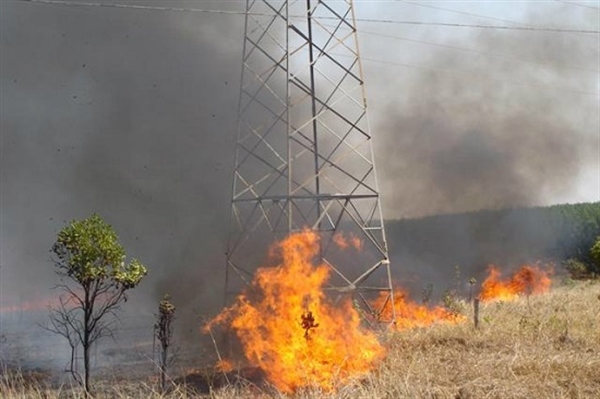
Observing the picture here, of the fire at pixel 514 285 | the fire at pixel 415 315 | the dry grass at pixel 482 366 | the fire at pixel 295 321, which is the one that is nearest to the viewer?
the dry grass at pixel 482 366

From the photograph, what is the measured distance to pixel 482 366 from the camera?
11.9 meters

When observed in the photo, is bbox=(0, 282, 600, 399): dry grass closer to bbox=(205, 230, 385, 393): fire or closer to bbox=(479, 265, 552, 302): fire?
bbox=(205, 230, 385, 393): fire

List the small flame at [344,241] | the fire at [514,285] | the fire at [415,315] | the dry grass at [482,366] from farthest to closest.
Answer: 1. the fire at [514,285]
2. the small flame at [344,241]
3. the fire at [415,315]
4. the dry grass at [482,366]

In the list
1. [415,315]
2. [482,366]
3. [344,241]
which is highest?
[344,241]

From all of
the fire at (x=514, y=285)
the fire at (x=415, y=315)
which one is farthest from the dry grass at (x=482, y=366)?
the fire at (x=514, y=285)

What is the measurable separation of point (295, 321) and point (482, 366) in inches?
274

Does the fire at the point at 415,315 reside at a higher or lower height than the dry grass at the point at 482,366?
higher

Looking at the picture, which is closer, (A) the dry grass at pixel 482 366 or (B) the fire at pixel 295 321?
(A) the dry grass at pixel 482 366

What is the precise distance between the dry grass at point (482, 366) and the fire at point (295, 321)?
1393 millimetres

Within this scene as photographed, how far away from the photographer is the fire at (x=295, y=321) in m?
16.5

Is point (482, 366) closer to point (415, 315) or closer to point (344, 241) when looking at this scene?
point (415, 315)

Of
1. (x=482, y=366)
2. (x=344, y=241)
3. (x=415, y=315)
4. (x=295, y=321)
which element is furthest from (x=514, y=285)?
(x=482, y=366)

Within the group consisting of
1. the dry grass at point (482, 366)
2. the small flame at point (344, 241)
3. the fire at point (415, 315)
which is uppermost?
the small flame at point (344, 241)

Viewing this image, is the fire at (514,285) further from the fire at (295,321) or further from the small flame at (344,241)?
the fire at (295,321)
